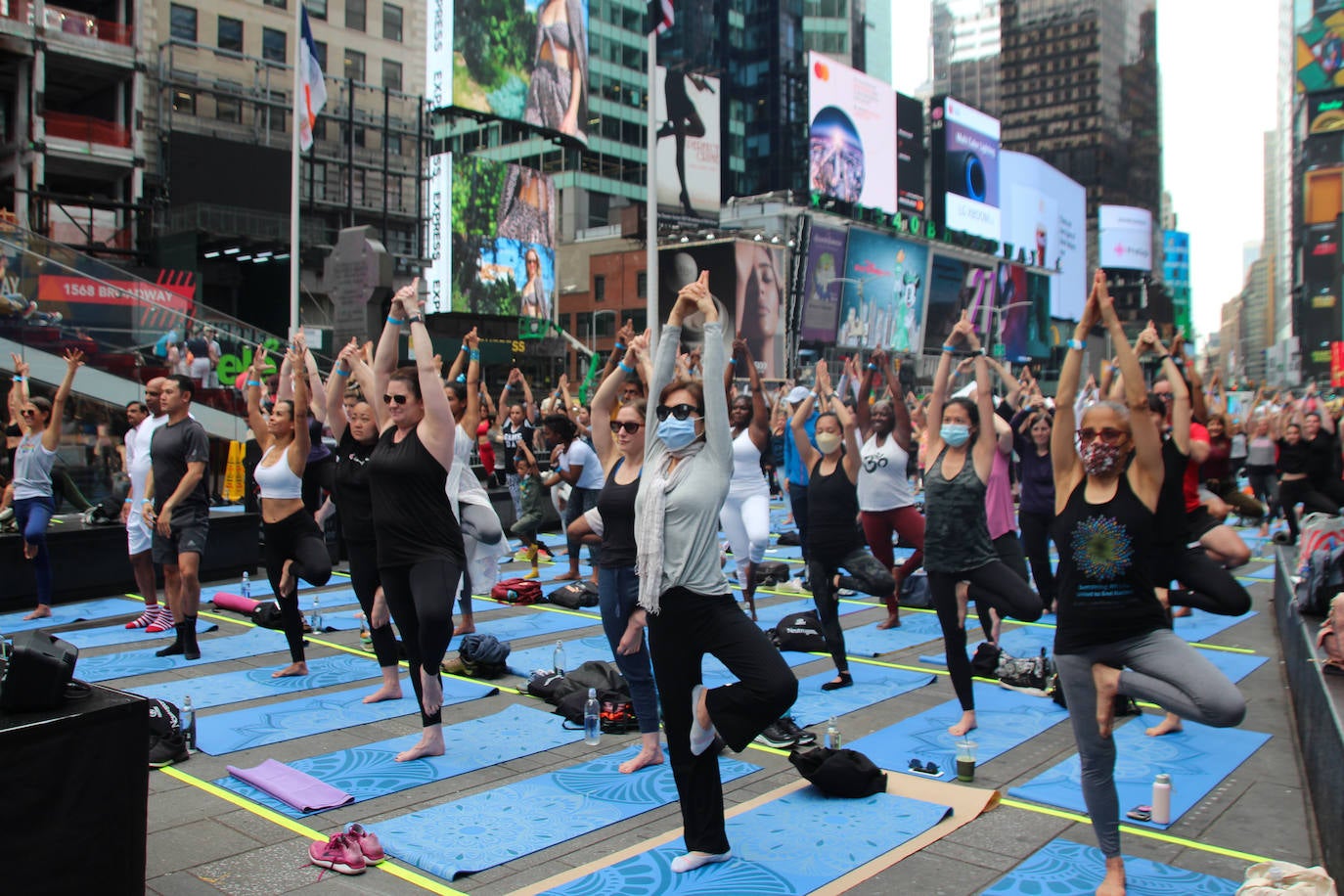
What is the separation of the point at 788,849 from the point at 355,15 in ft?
173

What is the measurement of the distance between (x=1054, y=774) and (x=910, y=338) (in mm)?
70221

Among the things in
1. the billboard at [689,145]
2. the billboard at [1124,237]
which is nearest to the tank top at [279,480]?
the billboard at [689,145]

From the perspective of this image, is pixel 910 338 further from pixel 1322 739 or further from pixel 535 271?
pixel 1322 739

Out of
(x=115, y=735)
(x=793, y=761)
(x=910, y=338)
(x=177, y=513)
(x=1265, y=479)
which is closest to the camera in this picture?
(x=115, y=735)

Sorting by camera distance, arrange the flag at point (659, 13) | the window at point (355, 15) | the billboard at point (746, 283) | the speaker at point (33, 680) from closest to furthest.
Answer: the speaker at point (33, 680), the flag at point (659, 13), the window at point (355, 15), the billboard at point (746, 283)

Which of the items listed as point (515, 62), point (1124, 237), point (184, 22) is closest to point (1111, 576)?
point (515, 62)

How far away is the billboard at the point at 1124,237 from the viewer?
124062 mm

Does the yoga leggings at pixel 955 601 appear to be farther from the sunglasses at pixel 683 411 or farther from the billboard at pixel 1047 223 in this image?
the billboard at pixel 1047 223

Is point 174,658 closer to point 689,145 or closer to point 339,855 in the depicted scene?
point 339,855

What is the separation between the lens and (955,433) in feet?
23.4

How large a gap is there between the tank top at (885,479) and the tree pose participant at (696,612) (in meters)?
5.00

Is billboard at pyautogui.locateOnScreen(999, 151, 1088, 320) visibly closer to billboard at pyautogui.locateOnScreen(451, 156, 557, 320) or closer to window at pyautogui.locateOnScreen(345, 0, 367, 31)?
billboard at pyautogui.locateOnScreen(451, 156, 557, 320)

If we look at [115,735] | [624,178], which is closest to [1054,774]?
[115,735]

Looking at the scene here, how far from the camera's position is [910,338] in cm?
7438
